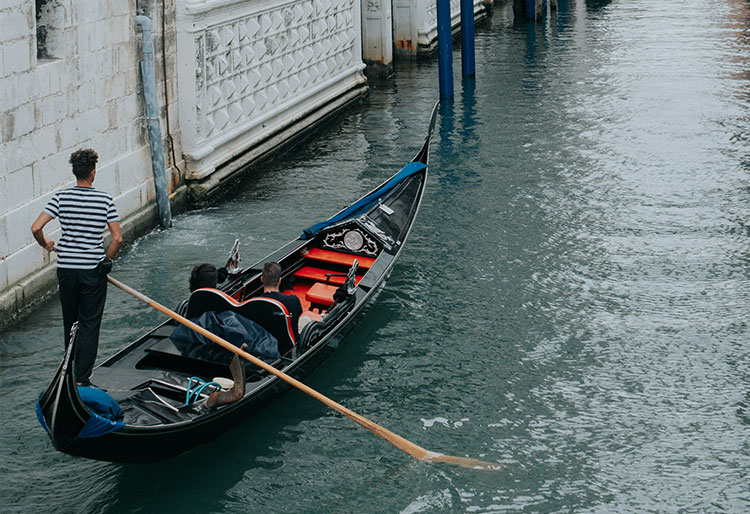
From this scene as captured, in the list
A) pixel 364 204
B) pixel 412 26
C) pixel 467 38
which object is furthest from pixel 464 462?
pixel 412 26

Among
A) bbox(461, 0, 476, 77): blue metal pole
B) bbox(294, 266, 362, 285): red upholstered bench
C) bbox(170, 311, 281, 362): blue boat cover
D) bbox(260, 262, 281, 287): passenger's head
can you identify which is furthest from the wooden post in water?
bbox(170, 311, 281, 362): blue boat cover

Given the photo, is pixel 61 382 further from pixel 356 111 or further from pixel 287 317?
pixel 356 111

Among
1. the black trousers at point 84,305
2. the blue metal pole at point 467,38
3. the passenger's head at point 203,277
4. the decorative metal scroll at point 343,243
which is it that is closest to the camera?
the black trousers at point 84,305

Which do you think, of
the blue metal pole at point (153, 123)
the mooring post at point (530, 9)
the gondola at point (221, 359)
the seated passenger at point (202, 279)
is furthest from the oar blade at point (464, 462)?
the mooring post at point (530, 9)

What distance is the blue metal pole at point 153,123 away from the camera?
30.6 ft

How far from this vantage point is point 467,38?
16359mm

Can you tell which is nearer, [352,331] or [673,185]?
[352,331]

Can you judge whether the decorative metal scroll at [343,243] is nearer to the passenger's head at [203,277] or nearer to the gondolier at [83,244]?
the passenger's head at [203,277]

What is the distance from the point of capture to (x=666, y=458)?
232 inches

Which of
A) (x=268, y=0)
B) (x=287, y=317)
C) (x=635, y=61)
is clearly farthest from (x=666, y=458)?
(x=635, y=61)

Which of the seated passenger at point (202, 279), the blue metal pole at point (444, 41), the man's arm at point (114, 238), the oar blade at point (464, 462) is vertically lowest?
the oar blade at point (464, 462)

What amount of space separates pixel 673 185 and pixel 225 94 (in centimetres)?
502

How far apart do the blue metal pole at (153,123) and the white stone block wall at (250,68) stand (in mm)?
691

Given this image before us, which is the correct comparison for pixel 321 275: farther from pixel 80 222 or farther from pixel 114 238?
pixel 80 222
